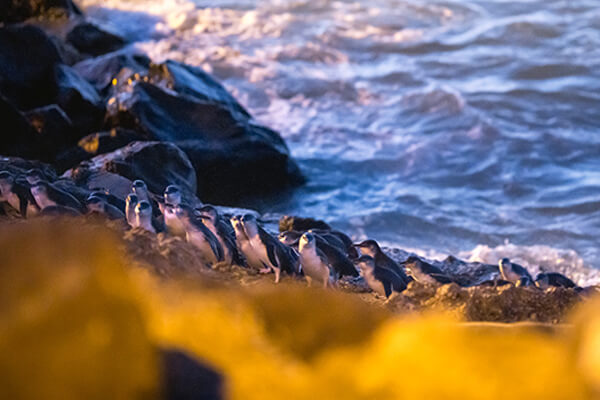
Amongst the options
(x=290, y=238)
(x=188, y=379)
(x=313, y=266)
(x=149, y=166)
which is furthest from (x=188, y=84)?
(x=188, y=379)

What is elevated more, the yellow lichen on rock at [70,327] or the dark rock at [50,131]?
the yellow lichen on rock at [70,327]

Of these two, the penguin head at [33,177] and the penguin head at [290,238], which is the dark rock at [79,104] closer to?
the penguin head at [33,177]

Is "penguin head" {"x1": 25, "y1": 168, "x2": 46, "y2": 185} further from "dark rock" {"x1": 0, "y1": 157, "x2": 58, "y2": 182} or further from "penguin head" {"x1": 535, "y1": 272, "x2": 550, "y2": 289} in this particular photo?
"penguin head" {"x1": 535, "y1": 272, "x2": 550, "y2": 289}

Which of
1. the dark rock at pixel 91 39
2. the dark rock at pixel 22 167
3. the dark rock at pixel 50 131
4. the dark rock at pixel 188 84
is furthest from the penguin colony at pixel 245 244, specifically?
the dark rock at pixel 91 39

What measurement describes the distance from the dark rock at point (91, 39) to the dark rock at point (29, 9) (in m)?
0.71

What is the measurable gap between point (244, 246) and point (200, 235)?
47 centimetres

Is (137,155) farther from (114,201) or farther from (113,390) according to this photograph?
(113,390)

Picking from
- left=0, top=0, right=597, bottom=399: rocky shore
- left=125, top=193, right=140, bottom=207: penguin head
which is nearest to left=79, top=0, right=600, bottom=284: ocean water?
left=0, top=0, right=597, bottom=399: rocky shore

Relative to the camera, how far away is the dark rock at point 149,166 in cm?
540

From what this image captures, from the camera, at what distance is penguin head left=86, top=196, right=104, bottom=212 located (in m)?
3.78

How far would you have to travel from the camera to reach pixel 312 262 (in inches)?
149

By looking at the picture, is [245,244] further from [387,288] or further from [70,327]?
[70,327]

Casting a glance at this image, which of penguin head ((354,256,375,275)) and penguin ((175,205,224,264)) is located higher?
penguin ((175,205,224,264))

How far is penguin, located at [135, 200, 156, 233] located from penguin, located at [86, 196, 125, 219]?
83 millimetres
